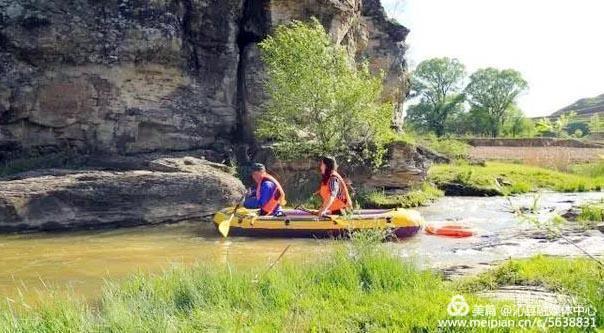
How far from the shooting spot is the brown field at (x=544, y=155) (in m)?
27.2

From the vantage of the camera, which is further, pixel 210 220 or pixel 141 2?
pixel 141 2

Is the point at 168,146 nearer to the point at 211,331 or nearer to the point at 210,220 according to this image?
the point at 210,220

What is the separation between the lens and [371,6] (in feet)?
82.2

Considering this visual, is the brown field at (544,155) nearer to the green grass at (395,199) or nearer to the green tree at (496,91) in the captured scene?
the green grass at (395,199)

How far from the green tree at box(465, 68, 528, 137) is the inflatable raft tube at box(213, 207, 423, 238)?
48988mm

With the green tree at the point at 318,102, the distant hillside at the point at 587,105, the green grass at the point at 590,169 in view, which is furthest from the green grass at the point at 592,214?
the distant hillside at the point at 587,105

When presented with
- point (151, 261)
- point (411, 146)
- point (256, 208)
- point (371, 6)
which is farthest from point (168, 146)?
point (371, 6)

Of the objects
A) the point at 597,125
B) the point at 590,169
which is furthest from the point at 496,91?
the point at 597,125

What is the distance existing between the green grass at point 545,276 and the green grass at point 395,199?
31.1ft

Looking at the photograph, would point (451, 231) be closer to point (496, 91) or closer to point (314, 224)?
point (314, 224)

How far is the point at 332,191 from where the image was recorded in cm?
1055

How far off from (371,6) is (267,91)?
9.94m

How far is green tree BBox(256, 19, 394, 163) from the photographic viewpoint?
15.7 metres

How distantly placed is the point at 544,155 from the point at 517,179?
7218 mm
